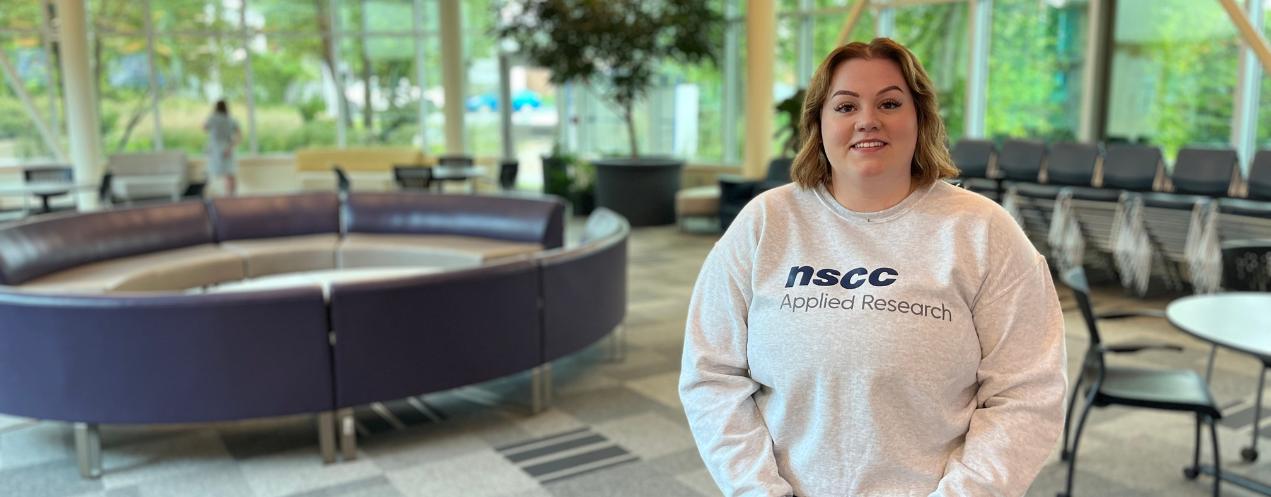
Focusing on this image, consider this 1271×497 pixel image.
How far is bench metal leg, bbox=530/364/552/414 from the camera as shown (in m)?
4.37

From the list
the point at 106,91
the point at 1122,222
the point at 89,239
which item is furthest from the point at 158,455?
the point at 106,91

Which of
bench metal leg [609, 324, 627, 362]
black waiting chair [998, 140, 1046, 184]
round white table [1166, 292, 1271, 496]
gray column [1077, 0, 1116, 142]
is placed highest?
gray column [1077, 0, 1116, 142]

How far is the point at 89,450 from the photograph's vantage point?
11.8 ft

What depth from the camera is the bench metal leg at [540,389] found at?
437cm

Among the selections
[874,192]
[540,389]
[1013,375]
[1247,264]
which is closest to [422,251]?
[540,389]

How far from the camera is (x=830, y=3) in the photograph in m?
11.1

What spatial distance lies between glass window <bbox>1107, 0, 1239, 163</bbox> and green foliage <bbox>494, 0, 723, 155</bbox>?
422 centimetres

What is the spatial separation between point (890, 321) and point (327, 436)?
291 cm

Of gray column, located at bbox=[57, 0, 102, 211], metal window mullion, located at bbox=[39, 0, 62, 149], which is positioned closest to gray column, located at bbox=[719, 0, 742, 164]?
gray column, located at bbox=[57, 0, 102, 211]

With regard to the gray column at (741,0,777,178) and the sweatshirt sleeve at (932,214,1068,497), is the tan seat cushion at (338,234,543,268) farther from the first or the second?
the sweatshirt sleeve at (932,214,1068,497)

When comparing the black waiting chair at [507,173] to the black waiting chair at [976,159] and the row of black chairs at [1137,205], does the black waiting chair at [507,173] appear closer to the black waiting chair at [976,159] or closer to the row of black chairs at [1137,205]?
the black waiting chair at [976,159]

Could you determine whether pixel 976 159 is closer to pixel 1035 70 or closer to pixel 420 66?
pixel 1035 70

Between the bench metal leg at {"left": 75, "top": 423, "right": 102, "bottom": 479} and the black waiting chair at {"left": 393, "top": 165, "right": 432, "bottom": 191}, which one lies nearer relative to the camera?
the bench metal leg at {"left": 75, "top": 423, "right": 102, "bottom": 479}

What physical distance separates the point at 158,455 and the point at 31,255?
6.30ft
